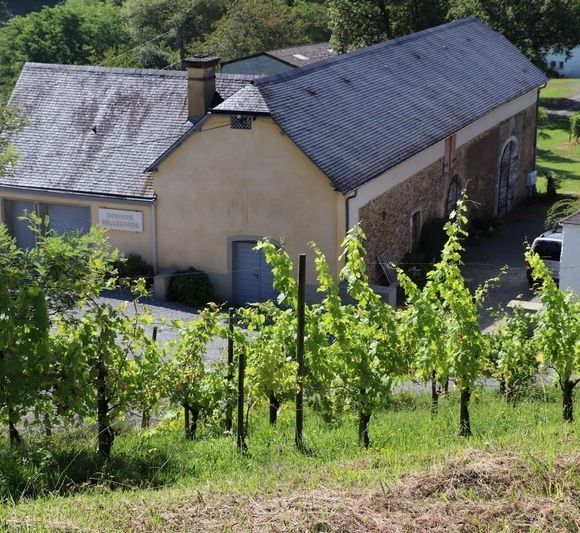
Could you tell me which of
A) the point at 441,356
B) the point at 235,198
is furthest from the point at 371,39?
the point at 441,356

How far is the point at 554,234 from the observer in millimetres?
26906

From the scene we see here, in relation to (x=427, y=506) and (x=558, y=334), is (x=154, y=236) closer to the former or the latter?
(x=558, y=334)

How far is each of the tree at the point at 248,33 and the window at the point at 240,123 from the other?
28300 mm

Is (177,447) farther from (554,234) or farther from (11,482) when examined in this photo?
(554,234)

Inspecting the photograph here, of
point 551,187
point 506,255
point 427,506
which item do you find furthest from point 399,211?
point 427,506

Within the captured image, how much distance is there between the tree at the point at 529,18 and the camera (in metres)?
44.5

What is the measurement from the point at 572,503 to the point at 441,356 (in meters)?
4.46

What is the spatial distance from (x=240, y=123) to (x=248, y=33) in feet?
96.8

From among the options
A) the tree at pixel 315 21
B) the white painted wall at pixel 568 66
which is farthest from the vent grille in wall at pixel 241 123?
the white painted wall at pixel 568 66

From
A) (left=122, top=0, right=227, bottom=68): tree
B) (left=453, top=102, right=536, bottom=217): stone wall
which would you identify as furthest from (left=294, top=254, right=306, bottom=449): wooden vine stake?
(left=122, top=0, right=227, bottom=68): tree

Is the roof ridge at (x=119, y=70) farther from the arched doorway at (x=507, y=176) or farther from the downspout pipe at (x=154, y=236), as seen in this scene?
the arched doorway at (x=507, y=176)

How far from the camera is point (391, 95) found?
28.7 metres

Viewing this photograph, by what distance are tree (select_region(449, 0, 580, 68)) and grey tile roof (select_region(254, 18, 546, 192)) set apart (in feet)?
25.5

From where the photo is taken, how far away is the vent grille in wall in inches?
950
